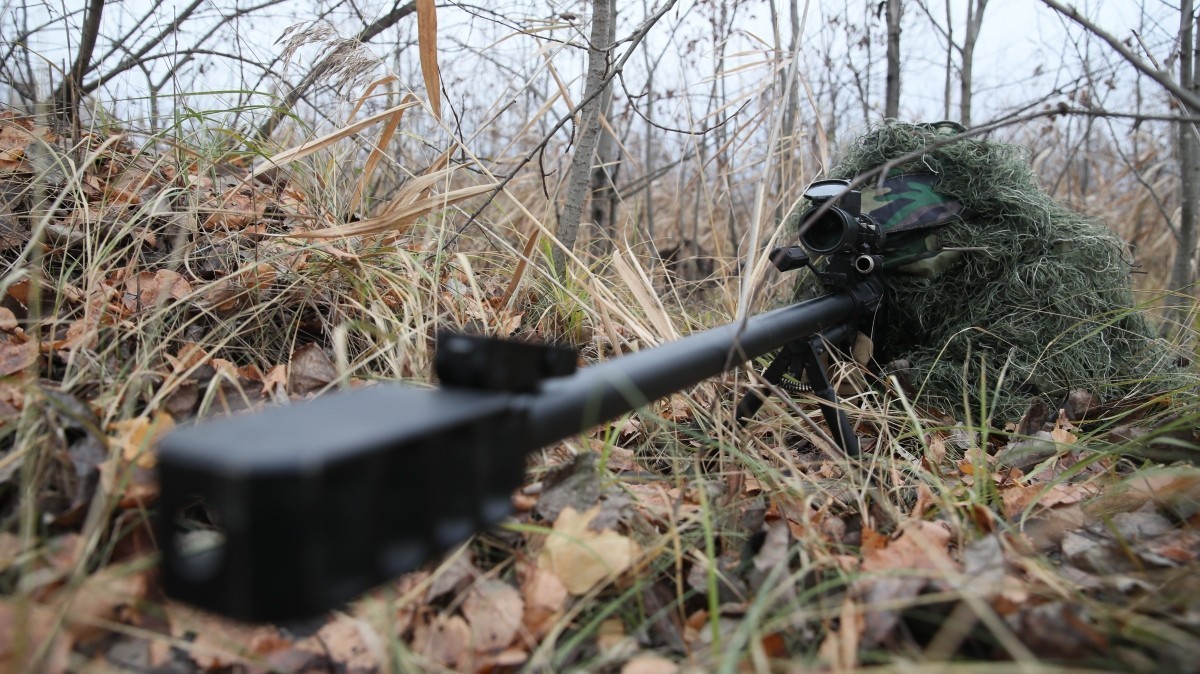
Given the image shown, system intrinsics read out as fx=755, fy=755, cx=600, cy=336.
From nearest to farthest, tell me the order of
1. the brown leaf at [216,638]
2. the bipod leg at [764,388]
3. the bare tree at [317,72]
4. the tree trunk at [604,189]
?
the brown leaf at [216,638] < the bipod leg at [764,388] < the bare tree at [317,72] < the tree trunk at [604,189]

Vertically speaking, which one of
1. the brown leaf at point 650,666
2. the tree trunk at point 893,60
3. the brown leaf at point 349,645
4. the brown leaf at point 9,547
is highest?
the tree trunk at point 893,60

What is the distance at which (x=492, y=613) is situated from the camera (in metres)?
1.04

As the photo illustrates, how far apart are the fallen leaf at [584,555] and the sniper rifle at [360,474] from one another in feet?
0.65

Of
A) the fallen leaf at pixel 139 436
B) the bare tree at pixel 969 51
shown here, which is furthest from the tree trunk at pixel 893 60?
the fallen leaf at pixel 139 436

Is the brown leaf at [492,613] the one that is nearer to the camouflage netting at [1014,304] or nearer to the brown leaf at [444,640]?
the brown leaf at [444,640]

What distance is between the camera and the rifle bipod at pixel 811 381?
5.37 feet

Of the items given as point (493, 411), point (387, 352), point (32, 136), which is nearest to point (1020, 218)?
point (387, 352)

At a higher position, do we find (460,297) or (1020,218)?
(1020,218)

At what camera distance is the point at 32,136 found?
185cm

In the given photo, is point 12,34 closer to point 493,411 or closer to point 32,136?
point 32,136

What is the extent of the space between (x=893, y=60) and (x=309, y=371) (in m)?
2.99

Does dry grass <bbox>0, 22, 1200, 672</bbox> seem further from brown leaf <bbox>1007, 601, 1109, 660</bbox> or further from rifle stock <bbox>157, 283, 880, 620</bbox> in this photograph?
rifle stock <bbox>157, 283, 880, 620</bbox>

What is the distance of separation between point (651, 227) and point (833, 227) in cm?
299

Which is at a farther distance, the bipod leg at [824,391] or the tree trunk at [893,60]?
the tree trunk at [893,60]
